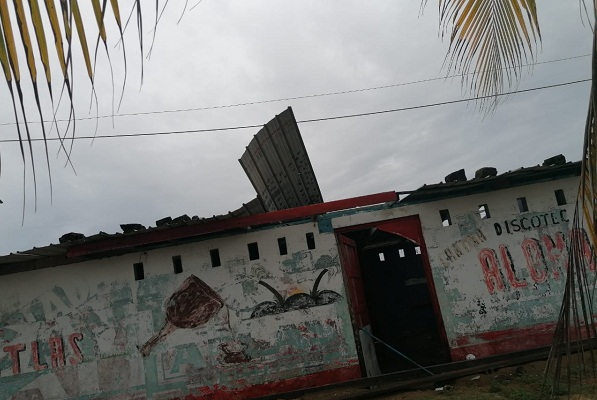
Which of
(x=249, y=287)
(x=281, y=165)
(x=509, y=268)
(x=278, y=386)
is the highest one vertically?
(x=281, y=165)

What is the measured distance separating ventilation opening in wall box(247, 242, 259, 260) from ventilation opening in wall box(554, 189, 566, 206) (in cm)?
547

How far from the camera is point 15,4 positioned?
712 mm

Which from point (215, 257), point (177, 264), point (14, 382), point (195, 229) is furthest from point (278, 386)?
point (14, 382)

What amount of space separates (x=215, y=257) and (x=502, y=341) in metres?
5.10

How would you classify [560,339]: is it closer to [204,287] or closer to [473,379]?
[473,379]

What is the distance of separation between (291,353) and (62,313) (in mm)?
3972

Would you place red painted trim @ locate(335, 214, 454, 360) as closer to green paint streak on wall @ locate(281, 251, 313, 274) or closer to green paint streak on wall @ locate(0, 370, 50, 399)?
green paint streak on wall @ locate(281, 251, 313, 274)

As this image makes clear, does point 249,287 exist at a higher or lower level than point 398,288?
higher

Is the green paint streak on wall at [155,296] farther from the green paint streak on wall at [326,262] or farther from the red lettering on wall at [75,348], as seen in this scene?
the green paint streak on wall at [326,262]

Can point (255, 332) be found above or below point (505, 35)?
below

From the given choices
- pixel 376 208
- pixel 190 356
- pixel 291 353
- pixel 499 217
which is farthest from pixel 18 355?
pixel 499 217

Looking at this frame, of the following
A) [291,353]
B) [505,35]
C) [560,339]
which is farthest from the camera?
[291,353]

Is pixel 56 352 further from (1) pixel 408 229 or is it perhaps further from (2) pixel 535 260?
(2) pixel 535 260

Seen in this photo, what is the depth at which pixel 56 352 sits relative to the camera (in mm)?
7785
